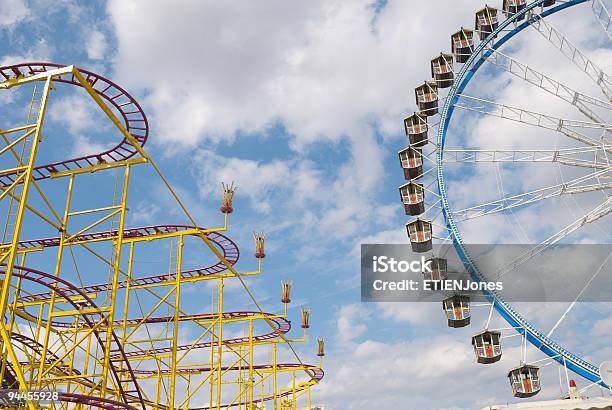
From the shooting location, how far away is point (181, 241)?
1845 cm

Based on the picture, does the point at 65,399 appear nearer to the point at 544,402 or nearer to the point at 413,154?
the point at 544,402

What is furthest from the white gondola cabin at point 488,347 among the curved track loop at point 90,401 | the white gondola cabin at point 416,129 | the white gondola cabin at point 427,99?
the curved track loop at point 90,401

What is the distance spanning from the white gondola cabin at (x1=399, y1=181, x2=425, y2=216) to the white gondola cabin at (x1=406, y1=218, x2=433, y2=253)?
89cm

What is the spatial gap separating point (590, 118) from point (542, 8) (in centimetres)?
604

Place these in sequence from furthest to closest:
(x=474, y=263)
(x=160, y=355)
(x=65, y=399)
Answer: (x=160, y=355)
(x=474, y=263)
(x=65, y=399)

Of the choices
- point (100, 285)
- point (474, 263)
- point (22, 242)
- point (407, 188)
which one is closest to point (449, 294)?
point (474, 263)

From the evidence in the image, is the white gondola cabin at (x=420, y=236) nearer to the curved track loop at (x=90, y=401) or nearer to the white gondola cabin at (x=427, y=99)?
the white gondola cabin at (x=427, y=99)

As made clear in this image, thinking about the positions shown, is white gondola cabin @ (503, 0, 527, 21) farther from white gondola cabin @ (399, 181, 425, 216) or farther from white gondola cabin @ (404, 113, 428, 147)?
white gondola cabin @ (399, 181, 425, 216)

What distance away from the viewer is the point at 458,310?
60.5ft

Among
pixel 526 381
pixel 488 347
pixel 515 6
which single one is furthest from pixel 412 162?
pixel 526 381

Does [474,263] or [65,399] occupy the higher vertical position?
[474,263]

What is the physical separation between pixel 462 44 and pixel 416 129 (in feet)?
13.4

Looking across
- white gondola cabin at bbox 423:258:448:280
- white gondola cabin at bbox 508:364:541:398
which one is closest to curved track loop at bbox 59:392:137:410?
white gondola cabin at bbox 423:258:448:280

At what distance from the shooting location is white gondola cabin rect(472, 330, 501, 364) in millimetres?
17781
